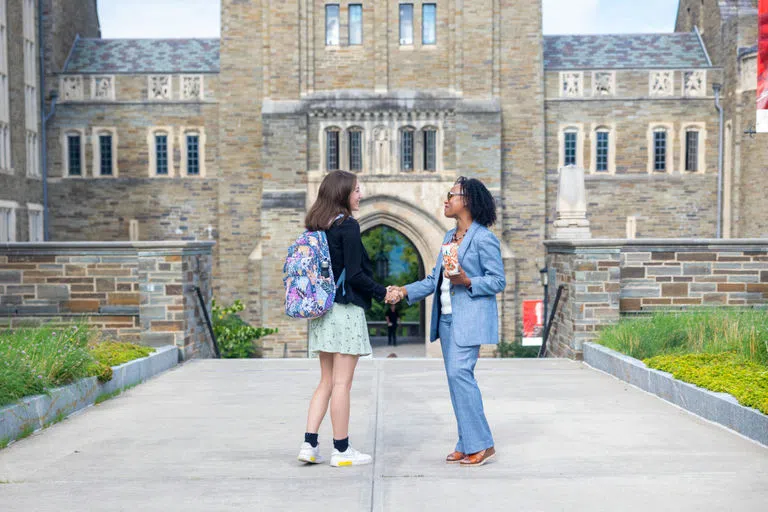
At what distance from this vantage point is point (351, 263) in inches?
219

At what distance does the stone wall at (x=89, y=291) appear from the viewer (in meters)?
11.3

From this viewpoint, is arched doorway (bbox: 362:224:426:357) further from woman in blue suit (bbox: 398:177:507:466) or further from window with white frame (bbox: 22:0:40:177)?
woman in blue suit (bbox: 398:177:507:466)

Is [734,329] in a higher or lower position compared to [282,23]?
lower

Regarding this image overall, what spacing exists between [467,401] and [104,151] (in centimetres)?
2760

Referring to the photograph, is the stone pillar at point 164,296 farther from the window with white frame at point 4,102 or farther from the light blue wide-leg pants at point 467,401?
the window with white frame at point 4,102

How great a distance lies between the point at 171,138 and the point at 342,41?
22.1ft

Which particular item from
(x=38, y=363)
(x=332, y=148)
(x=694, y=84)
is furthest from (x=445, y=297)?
(x=694, y=84)

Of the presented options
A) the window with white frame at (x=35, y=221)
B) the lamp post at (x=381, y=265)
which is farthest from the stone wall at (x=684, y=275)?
the lamp post at (x=381, y=265)

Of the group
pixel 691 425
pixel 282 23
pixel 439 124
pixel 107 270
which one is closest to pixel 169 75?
pixel 282 23

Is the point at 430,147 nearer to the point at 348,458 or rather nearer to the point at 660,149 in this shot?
the point at 660,149

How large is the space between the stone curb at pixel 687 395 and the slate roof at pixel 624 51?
22.9m

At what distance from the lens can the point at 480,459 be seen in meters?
5.60

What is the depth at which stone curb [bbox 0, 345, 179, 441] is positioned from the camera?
647 centimetres

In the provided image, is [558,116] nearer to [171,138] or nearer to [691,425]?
[171,138]
